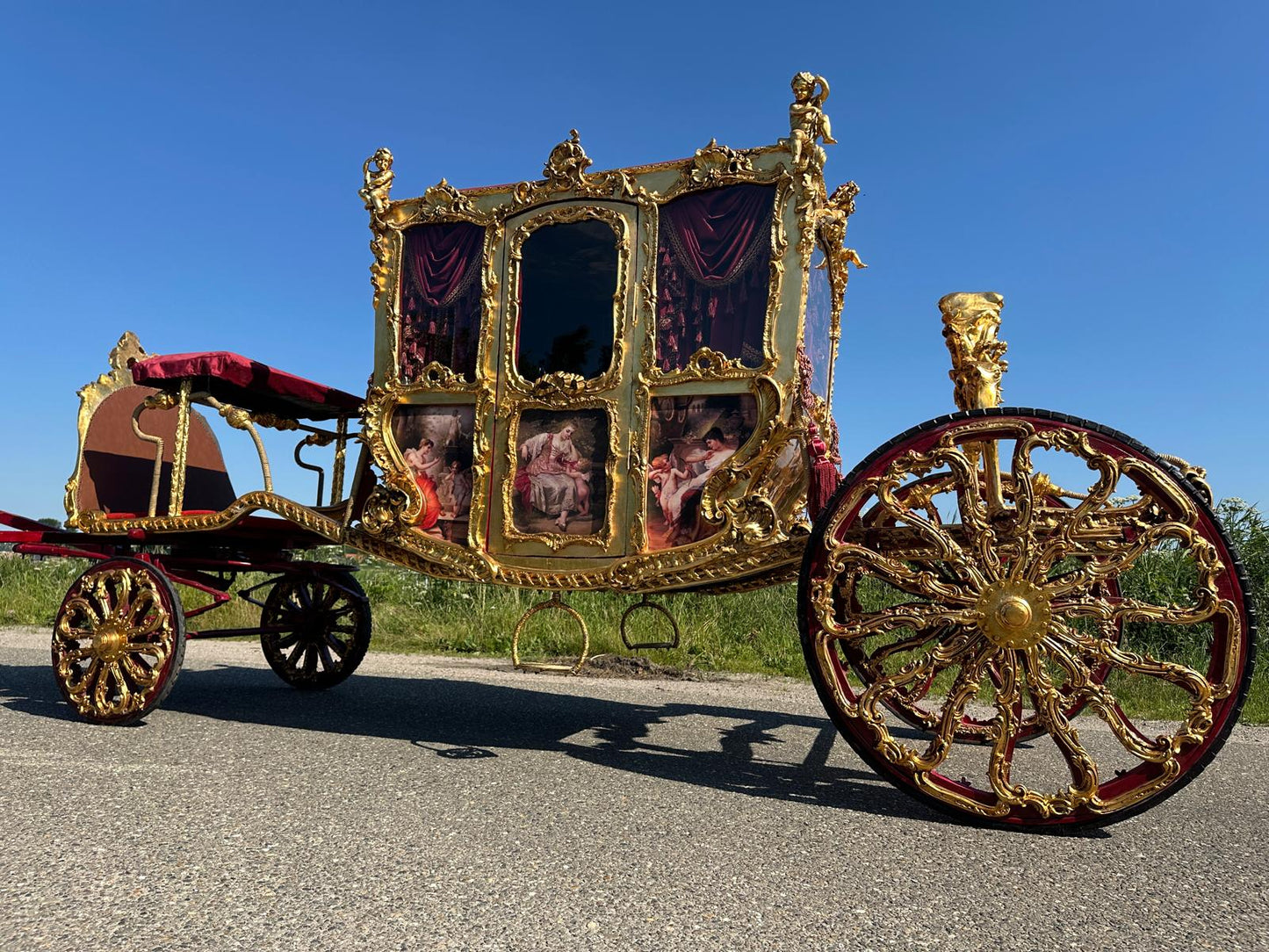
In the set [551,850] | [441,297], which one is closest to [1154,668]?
[551,850]

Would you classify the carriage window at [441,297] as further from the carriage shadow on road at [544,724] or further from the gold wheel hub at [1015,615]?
the gold wheel hub at [1015,615]

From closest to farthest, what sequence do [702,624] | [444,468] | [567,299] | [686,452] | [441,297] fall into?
[686,452] < [567,299] < [444,468] < [441,297] < [702,624]

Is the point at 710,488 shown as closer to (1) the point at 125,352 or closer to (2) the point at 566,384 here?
(2) the point at 566,384

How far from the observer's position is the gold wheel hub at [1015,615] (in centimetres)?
376

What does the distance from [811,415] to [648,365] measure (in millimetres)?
965

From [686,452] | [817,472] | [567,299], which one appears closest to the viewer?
[817,472]

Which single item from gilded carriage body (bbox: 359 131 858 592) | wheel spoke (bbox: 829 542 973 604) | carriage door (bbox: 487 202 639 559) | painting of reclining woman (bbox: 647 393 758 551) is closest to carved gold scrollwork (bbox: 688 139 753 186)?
gilded carriage body (bbox: 359 131 858 592)

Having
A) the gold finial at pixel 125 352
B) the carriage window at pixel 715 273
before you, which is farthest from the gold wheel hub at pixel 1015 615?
the gold finial at pixel 125 352

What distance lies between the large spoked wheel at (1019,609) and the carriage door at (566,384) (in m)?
1.43

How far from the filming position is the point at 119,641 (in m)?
5.57

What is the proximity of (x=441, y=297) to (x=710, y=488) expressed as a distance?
7.31 ft

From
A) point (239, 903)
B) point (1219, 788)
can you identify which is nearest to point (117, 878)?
point (239, 903)

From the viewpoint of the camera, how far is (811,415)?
484 cm

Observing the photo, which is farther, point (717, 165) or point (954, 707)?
point (717, 165)
